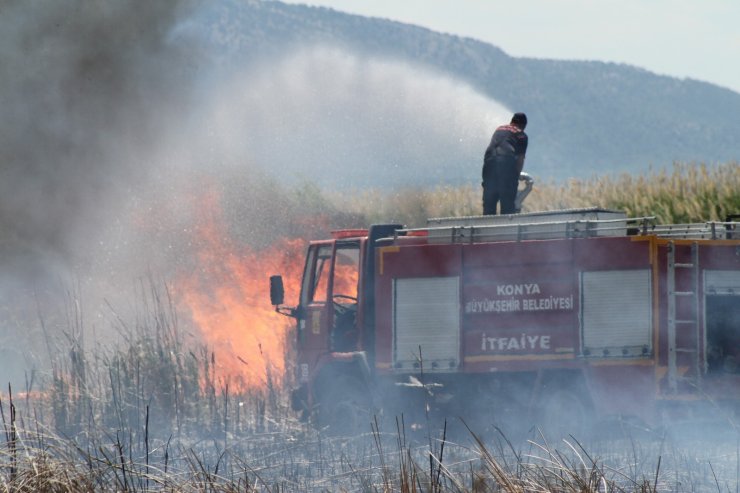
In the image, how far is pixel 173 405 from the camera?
16297 millimetres

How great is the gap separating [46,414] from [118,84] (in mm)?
11976

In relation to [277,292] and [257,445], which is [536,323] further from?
[257,445]

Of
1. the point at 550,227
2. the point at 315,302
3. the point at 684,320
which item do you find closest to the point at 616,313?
the point at 684,320

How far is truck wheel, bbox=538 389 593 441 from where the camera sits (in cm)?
1366

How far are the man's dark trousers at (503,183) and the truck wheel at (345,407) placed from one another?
2941 mm

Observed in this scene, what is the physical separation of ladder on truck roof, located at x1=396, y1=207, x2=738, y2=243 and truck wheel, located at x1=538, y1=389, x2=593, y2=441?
1832 millimetres

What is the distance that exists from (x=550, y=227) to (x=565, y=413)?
7.05 feet

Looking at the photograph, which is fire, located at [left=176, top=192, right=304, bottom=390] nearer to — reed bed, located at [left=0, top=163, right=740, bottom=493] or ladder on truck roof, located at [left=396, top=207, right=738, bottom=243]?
reed bed, located at [left=0, top=163, right=740, bottom=493]

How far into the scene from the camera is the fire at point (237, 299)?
1936 centimetres

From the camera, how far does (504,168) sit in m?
15.6

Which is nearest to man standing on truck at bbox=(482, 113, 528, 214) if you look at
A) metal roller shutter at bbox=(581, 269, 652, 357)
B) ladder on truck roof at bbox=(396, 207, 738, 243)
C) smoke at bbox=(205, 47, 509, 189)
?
ladder on truck roof at bbox=(396, 207, 738, 243)

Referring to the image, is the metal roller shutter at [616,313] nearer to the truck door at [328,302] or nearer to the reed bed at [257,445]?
the reed bed at [257,445]

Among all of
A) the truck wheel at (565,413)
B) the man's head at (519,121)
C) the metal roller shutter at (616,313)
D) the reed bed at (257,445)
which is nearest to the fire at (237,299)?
the reed bed at (257,445)

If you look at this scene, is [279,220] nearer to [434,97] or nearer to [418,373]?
[418,373]
